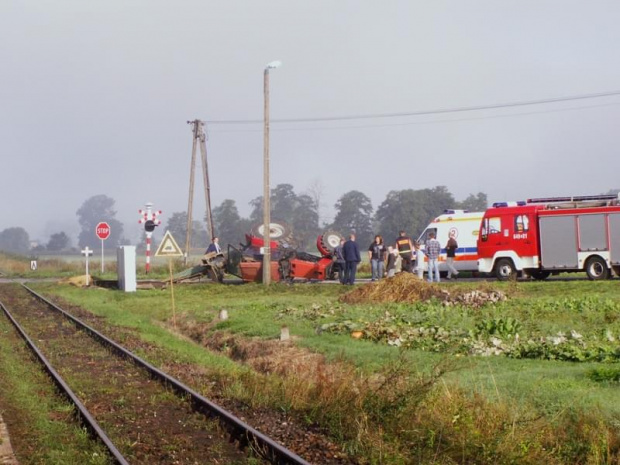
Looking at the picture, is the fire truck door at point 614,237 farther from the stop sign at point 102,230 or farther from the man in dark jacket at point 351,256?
the stop sign at point 102,230

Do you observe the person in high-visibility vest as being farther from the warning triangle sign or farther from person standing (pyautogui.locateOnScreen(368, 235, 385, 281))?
the warning triangle sign

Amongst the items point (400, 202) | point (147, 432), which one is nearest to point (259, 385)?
point (147, 432)

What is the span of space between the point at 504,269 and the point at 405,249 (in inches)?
148

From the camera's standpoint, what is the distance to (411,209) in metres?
80.2

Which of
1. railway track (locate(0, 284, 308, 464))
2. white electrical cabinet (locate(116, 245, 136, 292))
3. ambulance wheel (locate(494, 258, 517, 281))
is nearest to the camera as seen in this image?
railway track (locate(0, 284, 308, 464))

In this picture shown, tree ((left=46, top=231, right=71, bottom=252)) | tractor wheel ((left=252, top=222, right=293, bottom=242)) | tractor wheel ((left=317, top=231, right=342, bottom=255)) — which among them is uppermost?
tree ((left=46, top=231, right=71, bottom=252))

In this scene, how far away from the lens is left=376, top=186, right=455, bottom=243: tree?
79312mm

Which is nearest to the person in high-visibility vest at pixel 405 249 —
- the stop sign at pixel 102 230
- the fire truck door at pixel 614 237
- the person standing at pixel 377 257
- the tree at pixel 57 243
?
the person standing at pixel 377 257

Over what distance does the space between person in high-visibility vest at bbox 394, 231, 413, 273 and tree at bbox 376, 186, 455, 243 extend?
4661cm

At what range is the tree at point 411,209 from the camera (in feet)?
260

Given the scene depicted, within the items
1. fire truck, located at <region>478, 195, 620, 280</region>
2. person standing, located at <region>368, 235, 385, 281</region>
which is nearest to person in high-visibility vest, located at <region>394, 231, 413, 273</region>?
person standing, located at <region>368, 235, 385, 281</region>

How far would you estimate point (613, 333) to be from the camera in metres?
14.5

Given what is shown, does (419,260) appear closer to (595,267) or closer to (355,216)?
(595,267)

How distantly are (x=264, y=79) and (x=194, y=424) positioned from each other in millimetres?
25489
